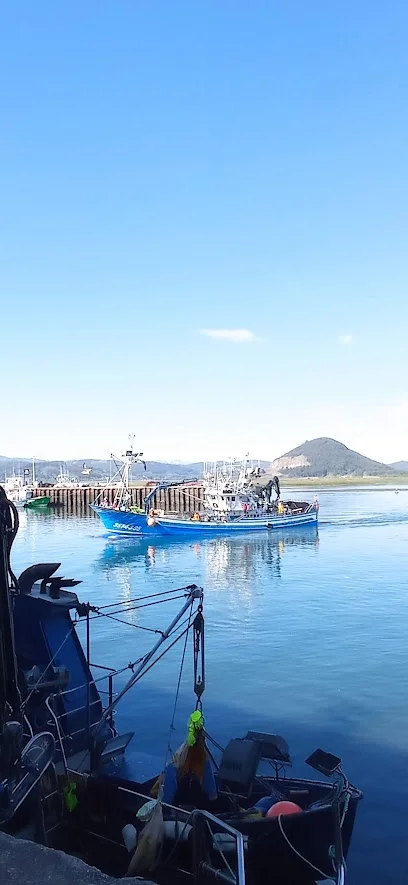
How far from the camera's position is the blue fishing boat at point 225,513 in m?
70.2

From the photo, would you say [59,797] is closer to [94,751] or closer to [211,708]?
[94,751]

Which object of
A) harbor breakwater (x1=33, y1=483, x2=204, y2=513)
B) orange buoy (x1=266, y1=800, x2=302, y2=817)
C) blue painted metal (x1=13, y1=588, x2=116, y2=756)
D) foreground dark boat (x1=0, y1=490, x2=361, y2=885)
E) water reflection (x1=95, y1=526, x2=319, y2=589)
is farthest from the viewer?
harbor breakwater (x1=33, y1=483, x2=204, y2=513)

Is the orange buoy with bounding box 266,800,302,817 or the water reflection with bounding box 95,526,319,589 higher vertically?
the orange buoy with bounding box 266,800,302,817

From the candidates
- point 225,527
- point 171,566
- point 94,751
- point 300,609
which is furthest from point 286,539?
point 94,751

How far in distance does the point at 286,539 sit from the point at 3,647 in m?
63.7

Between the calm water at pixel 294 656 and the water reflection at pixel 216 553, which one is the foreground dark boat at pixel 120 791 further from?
the water reflection at pixel 216 553

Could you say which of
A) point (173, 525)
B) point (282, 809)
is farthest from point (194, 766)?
point (173, 525)

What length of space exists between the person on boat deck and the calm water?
0.95 m

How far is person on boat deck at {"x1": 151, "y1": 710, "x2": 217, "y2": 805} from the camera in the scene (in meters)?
10.8

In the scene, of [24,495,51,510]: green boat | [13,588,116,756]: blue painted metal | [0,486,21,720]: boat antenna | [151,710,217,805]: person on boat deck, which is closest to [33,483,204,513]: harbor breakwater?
[24,495,51,510]: green boat

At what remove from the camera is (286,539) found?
70.2 m

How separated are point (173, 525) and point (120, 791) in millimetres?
60271

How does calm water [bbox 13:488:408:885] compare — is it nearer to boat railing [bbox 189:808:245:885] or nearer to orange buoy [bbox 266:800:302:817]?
orange buoy [bbox 266:800:302:817]

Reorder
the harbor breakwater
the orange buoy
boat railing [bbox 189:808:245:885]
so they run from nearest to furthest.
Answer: boat railing [bbox 189:808:245:885] < the orange buoy < the harbor breakwater
